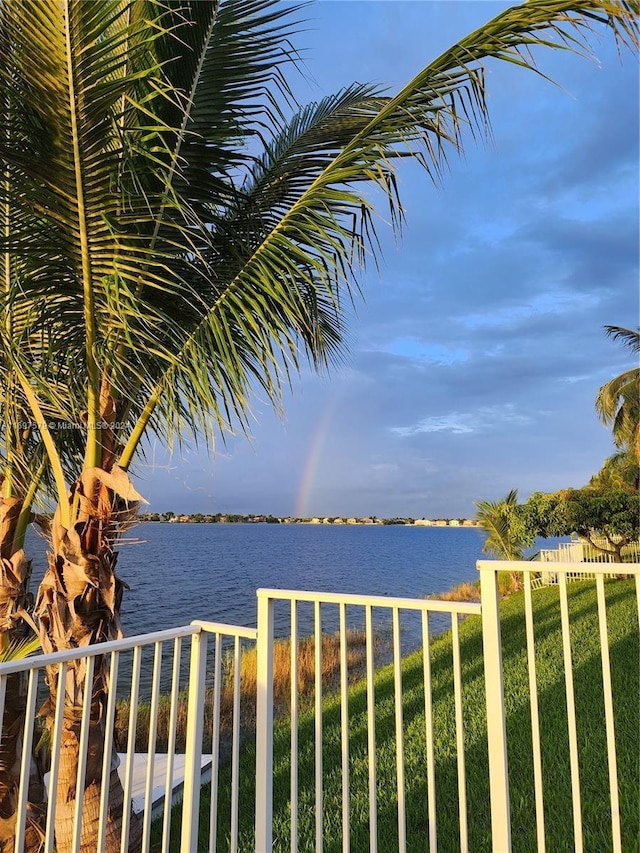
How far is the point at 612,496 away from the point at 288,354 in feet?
46.4

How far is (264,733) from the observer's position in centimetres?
227

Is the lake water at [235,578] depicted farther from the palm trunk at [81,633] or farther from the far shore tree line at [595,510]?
the far shore tree line at [595,510]

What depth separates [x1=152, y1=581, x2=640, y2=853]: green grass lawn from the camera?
3562 mm

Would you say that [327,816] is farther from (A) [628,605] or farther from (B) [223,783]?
(A) [628,605]

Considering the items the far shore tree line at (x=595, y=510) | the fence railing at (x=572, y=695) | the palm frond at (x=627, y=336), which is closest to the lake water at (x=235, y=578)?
the fence railing at (x=572, y=695)

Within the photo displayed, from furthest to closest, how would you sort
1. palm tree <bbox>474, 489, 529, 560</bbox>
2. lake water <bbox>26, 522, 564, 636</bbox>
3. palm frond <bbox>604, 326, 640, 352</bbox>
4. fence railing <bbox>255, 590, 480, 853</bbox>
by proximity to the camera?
1. palm frond <bbox>604, 326, 640, 352</bbox>
2. palm tree <bbox>474, 489, 529, 560</bbox>
3. lake water <bbox>26, 522, 564, 636</bbox>
4. fence railing <bbox>255, 590, 480, 853</bbox>

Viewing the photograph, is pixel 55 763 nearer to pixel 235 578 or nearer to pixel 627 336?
pixel 627 336

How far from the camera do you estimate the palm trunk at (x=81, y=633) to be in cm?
276

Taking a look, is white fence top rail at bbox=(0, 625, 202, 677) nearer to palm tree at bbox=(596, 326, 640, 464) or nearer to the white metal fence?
the white metal fence

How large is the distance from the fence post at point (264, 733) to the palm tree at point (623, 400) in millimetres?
18470

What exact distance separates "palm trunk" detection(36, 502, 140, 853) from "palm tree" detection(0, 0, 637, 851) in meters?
0.01

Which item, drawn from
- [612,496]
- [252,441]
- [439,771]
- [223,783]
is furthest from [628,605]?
[252,441]

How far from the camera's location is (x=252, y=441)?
3.10m

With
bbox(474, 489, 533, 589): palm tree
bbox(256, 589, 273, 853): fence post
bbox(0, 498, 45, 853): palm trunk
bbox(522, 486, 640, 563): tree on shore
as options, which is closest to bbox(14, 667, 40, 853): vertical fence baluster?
bbox(256, 589, 273, 853): fence post
